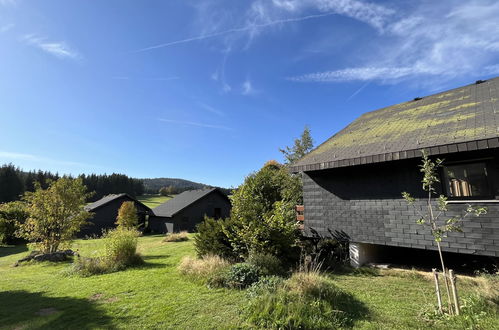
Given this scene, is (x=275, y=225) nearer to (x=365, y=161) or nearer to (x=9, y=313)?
(x=365, y=161)

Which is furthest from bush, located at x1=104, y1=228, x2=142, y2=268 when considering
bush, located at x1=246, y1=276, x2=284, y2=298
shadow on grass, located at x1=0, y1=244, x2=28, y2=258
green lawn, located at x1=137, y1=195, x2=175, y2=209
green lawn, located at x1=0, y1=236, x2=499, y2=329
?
green lawn, located at x1=137, y1=195, x2=175, y2=209

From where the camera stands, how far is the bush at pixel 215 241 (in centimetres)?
859

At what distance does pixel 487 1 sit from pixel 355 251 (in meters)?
9.62

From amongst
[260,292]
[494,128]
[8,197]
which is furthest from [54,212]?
[8,197]

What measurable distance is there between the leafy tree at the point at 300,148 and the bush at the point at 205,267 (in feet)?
79.5

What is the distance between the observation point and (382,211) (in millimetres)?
7586

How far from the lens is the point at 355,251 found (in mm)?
8133

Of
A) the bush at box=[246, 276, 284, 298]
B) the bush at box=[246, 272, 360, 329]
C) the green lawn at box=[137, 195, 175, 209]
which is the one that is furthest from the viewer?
the green lawn at box=[137, 195, 175, 209]

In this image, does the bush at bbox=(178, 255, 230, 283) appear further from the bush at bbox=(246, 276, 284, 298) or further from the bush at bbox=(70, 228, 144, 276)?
the bush at bbox=(70, 228, 144, 276)

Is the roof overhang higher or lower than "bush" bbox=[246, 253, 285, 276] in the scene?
higher

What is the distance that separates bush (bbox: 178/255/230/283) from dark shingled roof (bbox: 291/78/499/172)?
4.58 m

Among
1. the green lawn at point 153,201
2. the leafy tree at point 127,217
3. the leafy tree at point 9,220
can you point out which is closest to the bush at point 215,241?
the leafy tree at point 127,217

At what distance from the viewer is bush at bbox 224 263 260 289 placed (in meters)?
6.27

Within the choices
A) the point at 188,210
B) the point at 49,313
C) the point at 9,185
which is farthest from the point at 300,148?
the point at 9,185
